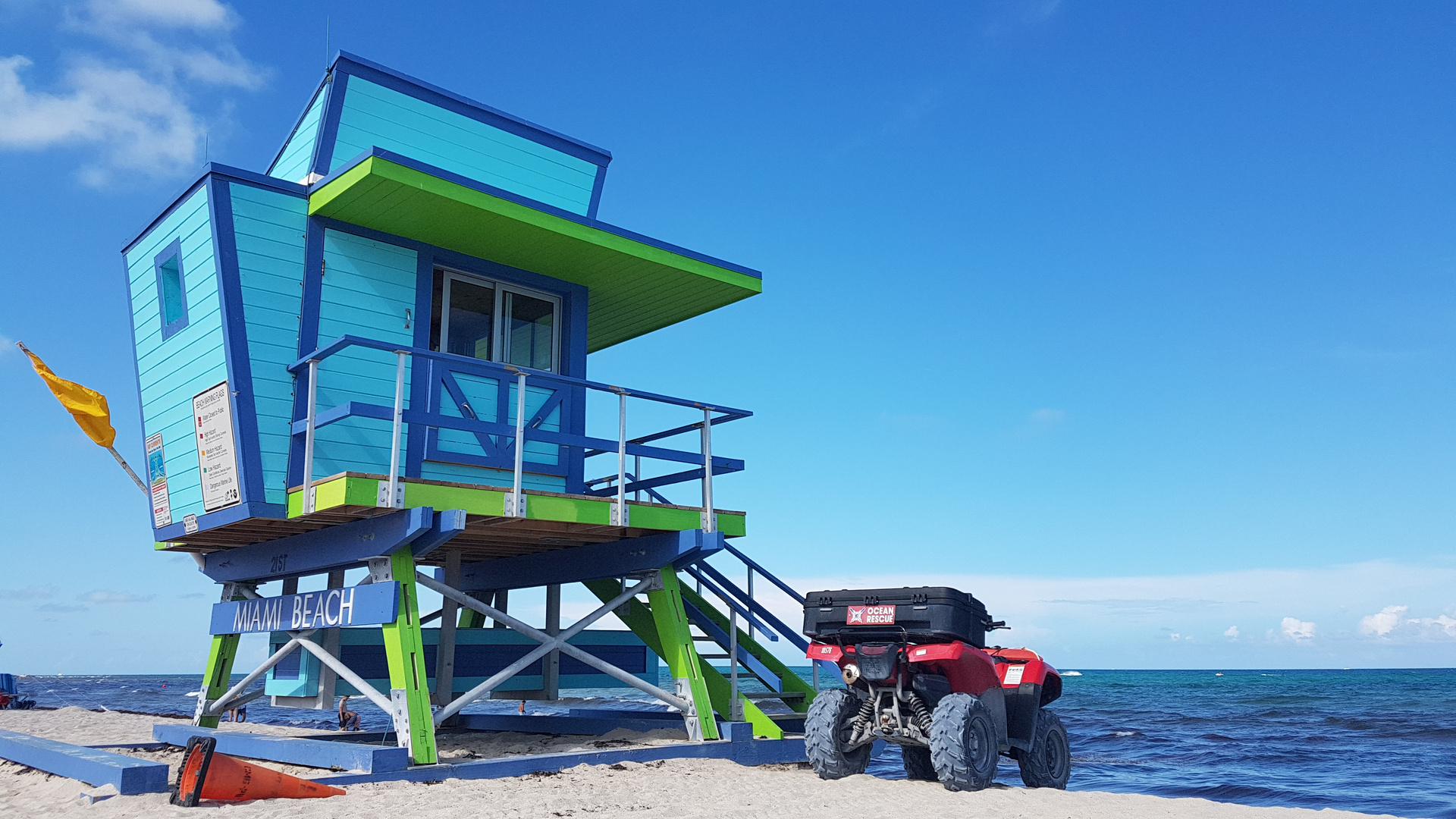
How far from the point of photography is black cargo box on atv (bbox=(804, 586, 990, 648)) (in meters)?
9.17

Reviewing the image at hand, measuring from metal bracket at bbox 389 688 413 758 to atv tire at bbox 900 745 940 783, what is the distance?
14.7 ft

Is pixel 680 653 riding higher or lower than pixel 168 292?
lower

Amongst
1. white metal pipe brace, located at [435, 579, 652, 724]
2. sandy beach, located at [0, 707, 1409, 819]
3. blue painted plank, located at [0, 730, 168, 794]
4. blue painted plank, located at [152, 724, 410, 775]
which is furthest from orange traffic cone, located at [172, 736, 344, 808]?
white metal pipe brace, located at [435, 579, 652, 724]

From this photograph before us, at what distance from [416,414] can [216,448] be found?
7.56 feet

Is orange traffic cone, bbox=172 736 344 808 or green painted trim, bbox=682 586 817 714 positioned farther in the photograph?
green painted trim, bbox=682 586 817 714

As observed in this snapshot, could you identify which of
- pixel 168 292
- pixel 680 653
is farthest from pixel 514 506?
pixel 168 292

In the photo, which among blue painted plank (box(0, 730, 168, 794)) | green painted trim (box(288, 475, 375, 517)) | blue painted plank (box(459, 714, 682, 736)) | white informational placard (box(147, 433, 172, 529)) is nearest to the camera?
blue painted plank (box(0, 730, 168, 794))

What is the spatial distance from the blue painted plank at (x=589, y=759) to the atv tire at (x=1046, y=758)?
2509mm

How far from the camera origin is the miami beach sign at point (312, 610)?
9.77m

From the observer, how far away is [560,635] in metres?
11.2

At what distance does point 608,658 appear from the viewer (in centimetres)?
1412

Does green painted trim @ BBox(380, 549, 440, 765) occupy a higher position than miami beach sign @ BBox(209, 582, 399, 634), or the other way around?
miami beach sign @ BBox(209, 582, 399, 634)

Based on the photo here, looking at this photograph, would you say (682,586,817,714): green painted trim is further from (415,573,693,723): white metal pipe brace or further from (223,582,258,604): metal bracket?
(223,582,258,604): metal bracket

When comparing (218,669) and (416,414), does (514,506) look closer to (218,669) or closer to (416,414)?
(416,414)
